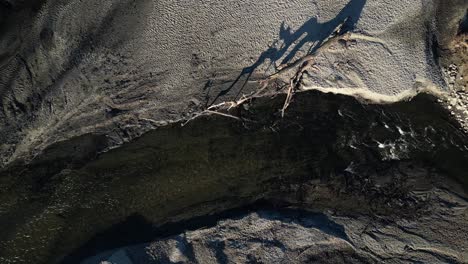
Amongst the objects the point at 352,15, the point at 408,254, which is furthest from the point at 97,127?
the point at 408,254

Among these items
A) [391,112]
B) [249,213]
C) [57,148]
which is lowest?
[249,213]

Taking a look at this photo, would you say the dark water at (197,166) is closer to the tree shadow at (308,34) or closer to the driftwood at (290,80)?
the driftwood at (290,80)

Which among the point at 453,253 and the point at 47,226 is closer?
the point at 453,253

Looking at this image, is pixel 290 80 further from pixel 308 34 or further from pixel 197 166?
pixel 197 166

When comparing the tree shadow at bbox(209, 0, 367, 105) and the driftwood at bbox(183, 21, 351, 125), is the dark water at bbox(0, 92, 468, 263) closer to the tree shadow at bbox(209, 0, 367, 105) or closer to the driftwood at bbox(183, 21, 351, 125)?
the driftwood at bbox(183, 21, 351, 125)

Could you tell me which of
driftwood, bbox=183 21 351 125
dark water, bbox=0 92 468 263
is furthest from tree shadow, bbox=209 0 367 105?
dark water, bbox=0 92 468 263

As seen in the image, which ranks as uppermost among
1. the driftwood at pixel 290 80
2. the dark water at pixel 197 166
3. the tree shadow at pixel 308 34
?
the tree shadow at pixel 308 34

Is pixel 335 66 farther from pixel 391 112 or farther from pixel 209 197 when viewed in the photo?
pixel 209 197

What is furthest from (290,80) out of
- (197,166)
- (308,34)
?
(197,166)

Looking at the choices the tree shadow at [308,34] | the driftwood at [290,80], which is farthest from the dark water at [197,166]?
the tree shadow at [308,34]
